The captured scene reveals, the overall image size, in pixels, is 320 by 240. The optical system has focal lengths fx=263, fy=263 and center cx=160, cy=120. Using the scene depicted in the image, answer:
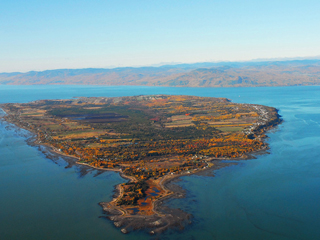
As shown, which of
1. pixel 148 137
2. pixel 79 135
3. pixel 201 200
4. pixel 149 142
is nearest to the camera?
pixel 201 200

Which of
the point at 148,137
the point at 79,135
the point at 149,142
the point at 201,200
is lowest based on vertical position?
the point at 201,200

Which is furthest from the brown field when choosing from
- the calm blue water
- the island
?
the calm blue water

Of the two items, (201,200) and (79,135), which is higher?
(79,135)

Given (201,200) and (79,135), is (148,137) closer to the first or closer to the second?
(79,135)

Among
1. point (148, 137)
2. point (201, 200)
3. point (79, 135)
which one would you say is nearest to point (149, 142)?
point (148, 137)

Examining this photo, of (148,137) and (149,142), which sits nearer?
(149,142)

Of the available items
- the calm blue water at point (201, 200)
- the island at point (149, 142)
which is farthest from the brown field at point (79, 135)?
the calm blue water at point (201, 200)

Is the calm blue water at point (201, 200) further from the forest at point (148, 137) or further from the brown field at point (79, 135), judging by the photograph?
the brown field at point (79, 135)

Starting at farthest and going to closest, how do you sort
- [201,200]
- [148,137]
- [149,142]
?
[148,137], [149,142], [201,200]
